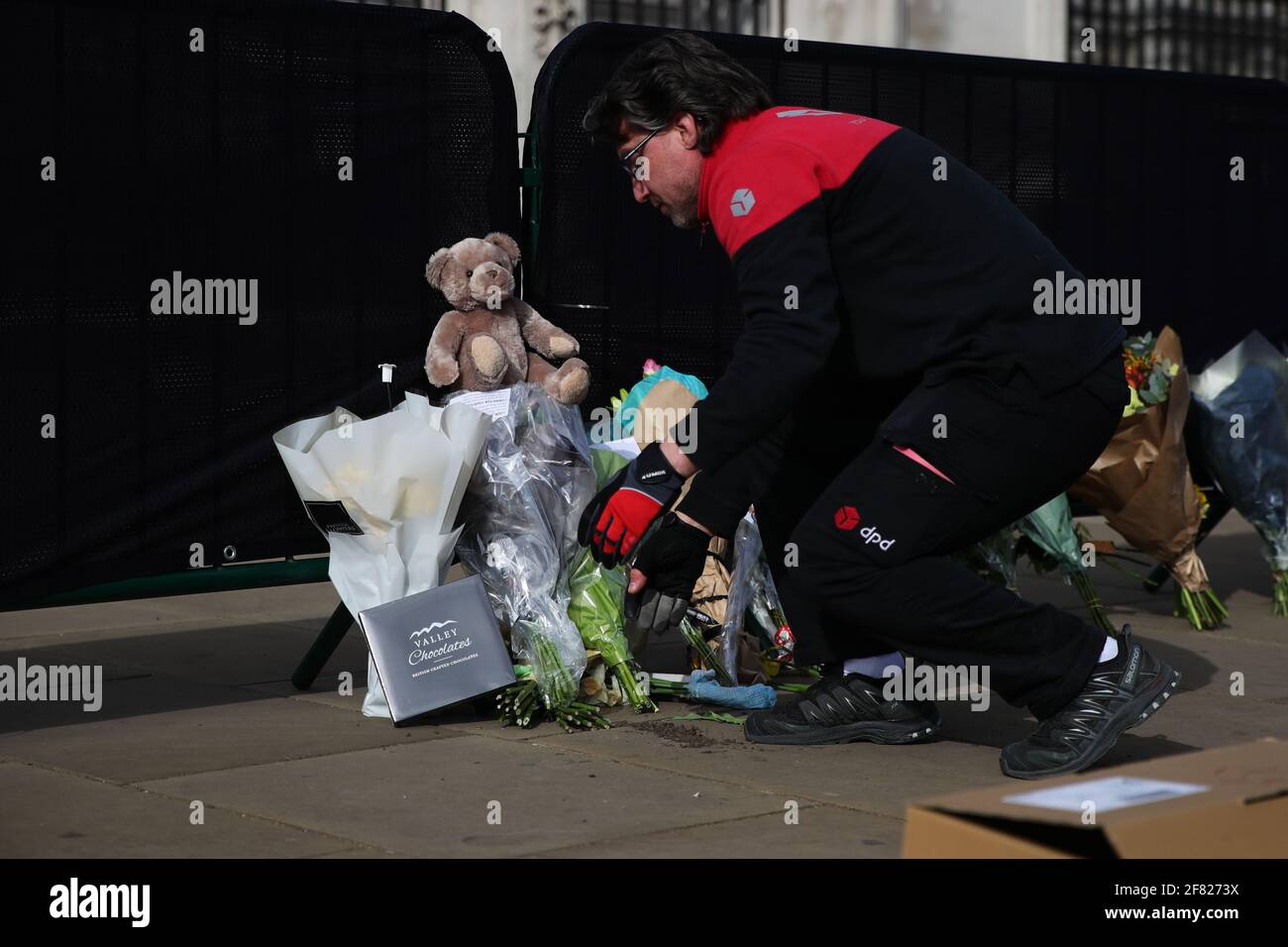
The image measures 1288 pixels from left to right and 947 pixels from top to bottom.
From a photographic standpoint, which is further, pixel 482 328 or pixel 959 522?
pixel 482 328

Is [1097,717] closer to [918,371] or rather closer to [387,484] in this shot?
[918,371]

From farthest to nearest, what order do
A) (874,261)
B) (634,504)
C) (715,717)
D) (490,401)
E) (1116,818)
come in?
1. (490,401)
2. (715,717)
3. (874,261)
4. (634,504)
5. (1116,818)

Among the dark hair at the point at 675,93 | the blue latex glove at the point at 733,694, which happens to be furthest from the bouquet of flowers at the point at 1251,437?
the dark hair at the point at 675,93

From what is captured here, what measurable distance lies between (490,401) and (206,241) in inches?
32.5

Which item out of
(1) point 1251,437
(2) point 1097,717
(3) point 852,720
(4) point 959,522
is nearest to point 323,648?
(3) point 852,720

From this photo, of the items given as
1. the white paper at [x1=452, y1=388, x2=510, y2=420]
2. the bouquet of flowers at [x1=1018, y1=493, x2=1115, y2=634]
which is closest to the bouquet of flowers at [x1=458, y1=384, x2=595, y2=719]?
the white paper at [x1=452, y1=388, x2=510, y2=420]

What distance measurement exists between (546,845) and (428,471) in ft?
4.21

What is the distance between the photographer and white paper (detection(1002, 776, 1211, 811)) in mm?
2297

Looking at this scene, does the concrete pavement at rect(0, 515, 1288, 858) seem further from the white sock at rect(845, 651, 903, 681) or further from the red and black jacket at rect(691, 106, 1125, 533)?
the red and black jacket at rect(691, 106, 1125, 533)

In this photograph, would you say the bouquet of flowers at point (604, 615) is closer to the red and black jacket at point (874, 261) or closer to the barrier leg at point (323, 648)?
the barrier leg at point (323, 648)

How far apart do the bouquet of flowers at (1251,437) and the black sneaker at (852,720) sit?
220cm

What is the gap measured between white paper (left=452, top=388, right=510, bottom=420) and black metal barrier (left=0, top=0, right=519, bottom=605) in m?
0.22

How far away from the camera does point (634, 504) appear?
3.67 meters

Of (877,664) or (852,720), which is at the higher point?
(877,664)
